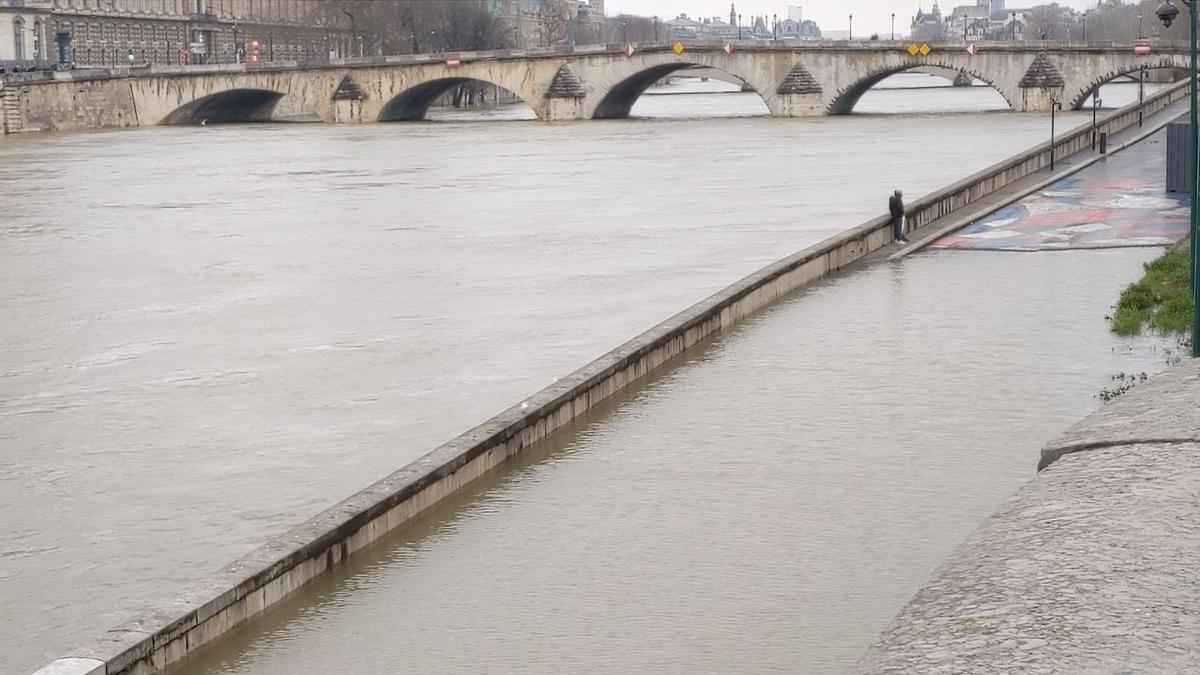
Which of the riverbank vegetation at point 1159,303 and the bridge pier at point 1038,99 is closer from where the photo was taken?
the riverbank vegetation at point 1159,303

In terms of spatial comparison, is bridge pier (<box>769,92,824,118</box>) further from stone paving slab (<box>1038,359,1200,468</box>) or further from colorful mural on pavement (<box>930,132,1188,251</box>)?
stone paving slab (<box>1038,359,1200,468</box>)

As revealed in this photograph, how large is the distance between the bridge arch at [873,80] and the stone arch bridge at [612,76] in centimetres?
8

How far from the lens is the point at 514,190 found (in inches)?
1672

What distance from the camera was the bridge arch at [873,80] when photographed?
7475 centimetres

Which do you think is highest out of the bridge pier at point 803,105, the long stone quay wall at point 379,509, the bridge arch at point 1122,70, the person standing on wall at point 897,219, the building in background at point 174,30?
the building in background at point 174,30

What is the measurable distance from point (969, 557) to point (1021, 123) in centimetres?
5834

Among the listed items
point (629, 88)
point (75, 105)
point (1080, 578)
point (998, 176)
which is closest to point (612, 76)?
point (629, 88)

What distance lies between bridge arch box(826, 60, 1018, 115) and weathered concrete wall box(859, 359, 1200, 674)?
212ft

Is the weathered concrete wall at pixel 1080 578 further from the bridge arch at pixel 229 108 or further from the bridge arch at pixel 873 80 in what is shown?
the bridge arch at pixel 229 108

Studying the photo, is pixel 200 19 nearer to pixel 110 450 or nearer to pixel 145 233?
pixel 145 233

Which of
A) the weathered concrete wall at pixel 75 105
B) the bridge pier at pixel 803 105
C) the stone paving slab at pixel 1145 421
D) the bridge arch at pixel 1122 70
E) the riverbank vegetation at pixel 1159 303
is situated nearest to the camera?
the stone paving slab at pixel 1145 421

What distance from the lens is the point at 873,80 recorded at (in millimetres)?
78500

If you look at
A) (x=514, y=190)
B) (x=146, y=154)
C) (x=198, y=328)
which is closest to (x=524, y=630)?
(x=198, y=328)

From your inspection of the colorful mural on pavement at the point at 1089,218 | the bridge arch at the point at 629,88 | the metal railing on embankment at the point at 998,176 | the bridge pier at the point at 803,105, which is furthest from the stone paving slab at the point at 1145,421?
the bridge arch at the point at 629,88
